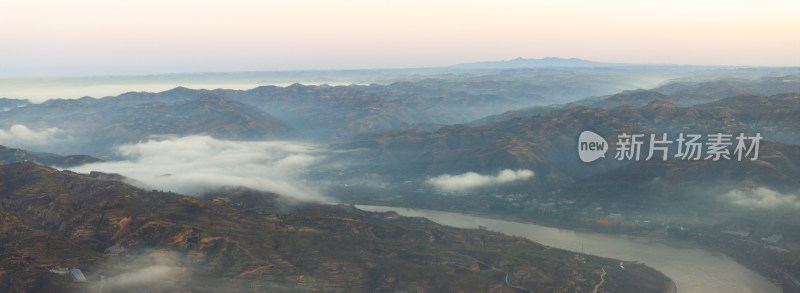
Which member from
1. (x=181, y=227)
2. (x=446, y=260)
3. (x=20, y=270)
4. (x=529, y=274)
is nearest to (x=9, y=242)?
(x=20, y=270)

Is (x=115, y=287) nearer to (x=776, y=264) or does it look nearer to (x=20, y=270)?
(x=20, y=270)

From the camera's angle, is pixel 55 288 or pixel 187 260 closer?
pixel 55 288

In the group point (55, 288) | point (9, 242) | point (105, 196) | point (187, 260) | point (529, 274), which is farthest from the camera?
point (105, 196)

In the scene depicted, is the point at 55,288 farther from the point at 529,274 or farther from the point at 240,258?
the point at 529,274

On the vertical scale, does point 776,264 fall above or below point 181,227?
below

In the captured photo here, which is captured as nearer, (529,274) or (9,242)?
(9,242)

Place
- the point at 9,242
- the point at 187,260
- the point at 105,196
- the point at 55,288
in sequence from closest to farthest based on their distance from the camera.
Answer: the point at 55,288 < the point at 9,242 < the point at 187,260 < the point at 105,196

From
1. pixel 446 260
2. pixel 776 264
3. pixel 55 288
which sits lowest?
pixel 776 264

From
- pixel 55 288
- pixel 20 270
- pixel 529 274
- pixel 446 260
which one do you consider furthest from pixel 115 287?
pixel 529 274

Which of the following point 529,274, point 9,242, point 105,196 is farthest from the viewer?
point 105,196
